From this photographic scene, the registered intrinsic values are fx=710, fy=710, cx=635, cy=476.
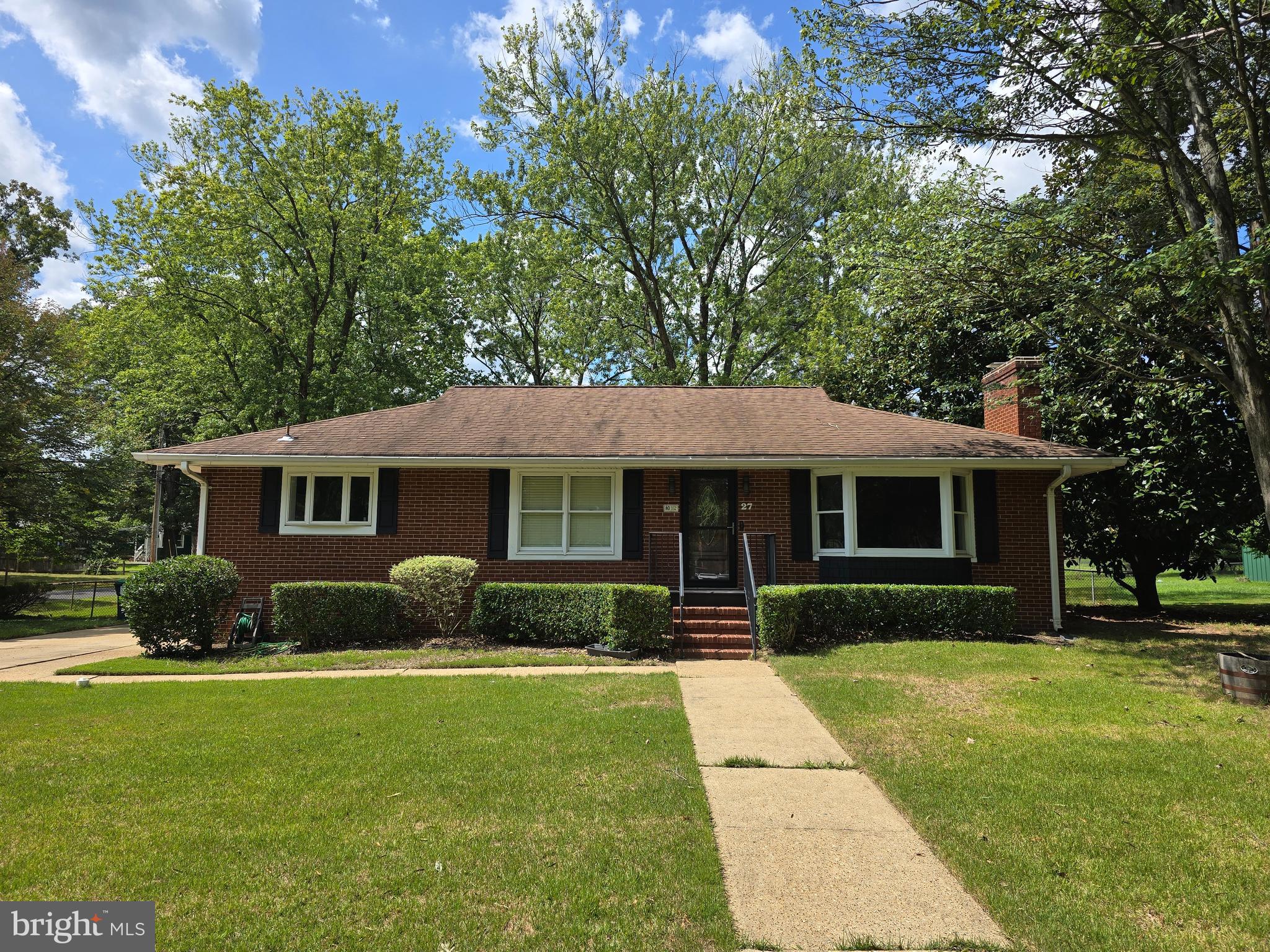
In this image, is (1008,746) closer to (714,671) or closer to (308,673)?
(714,671)

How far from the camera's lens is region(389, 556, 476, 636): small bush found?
10891 mm

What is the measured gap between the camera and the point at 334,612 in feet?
34.7

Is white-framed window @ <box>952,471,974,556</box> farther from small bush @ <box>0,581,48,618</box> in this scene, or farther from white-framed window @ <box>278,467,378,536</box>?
small bush @ <box>0,581,48,618</box>

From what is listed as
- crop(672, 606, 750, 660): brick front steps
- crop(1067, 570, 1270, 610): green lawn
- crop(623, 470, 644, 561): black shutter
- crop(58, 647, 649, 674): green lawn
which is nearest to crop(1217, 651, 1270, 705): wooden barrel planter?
crop(672, 606, 750, 660): brick front steps

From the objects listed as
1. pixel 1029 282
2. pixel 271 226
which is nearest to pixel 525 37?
pixel 271 226

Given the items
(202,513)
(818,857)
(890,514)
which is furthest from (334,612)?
(890,514)

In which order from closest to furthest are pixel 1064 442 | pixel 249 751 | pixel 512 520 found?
pixel 249 751, pixel 512 520, pixel 1064 442

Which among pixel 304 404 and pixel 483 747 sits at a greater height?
pixel 304 404

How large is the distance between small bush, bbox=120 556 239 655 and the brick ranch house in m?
1.52

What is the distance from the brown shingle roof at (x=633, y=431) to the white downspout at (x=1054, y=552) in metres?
0.51

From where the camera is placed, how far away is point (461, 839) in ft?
12.6

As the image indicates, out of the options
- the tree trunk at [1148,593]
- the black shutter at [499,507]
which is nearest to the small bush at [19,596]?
the black shutter at [499,507]

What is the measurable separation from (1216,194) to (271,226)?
22.3 m

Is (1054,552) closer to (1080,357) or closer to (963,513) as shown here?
(963,513)
